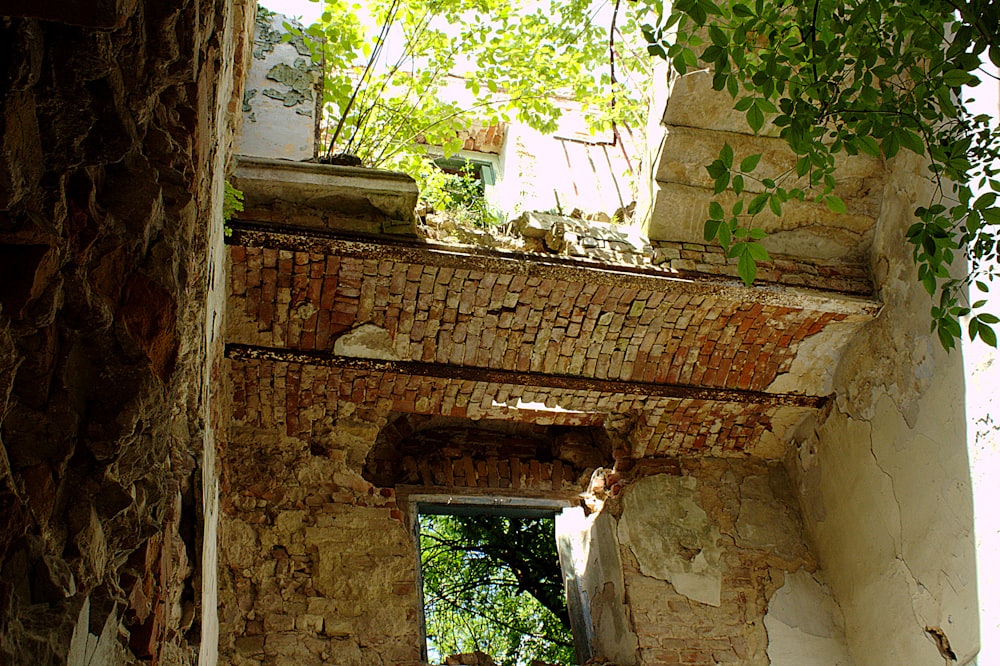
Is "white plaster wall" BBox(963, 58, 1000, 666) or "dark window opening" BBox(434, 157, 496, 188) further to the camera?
"dark window opening" BBox(434, 157, 496, 188)

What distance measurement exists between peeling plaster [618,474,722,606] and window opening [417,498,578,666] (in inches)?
126

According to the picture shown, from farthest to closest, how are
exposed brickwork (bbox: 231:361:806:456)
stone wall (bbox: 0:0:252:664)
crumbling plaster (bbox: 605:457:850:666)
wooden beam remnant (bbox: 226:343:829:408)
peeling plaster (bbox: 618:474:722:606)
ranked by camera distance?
peeling plaster (bbox: 618:474:722:606) → crumbling plaster (bbox: 605:457:850:666) → exposed brickwork (bbox: 231:361:806:456) → wooden beam remnant (bbox: 226:343:829:408) → stone wall (bbox: 0:0:252:664)

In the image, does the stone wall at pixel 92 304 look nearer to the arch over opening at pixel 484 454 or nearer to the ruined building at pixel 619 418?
the ruined building at pixel 619 418

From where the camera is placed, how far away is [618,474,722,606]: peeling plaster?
5219mm

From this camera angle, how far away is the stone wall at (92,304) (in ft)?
4.59

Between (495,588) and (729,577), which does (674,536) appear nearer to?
(729,577)

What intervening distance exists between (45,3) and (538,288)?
11.8 feet

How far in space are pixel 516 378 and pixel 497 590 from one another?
14.7 ft

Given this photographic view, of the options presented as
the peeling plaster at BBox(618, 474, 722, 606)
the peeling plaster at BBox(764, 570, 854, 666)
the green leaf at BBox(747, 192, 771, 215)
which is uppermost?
the green leaf at BBox(747, 192, 771, 215)

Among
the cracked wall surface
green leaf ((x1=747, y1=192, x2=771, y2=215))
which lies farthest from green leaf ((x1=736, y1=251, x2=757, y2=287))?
the cracked wall surface

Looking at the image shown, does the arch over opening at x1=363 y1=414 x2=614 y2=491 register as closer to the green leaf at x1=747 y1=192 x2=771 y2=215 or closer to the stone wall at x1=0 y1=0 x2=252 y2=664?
the green leaf at x1=747 y1=192 x2=771 y2=215

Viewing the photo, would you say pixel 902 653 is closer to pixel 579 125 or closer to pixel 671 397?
pixel 671 397

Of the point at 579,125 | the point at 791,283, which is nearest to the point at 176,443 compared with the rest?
the point at 791,283

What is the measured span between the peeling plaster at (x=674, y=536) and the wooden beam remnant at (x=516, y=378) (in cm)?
66
